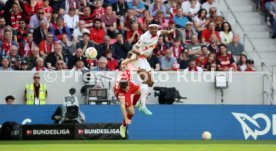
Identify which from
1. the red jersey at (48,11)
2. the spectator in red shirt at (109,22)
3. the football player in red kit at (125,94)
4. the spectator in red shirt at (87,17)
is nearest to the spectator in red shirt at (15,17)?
the red jersey at (48,11)

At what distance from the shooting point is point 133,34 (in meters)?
33.2

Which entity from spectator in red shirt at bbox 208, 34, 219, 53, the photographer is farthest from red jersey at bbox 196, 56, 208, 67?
the photographer

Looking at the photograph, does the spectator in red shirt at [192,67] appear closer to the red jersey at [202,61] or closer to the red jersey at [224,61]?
the red jersey at [202,61]

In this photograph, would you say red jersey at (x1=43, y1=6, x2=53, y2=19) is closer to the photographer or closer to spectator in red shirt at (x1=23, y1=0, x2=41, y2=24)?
spectator in red shirt at (x1=23, y1=0, x2=41, y2=24)

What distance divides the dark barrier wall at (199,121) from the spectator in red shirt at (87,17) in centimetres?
422

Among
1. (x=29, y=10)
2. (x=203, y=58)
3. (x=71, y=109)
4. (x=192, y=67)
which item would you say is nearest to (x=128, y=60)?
(x=71, y=109)

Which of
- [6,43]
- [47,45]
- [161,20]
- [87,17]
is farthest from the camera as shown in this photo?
[161,20]

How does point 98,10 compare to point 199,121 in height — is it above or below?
above

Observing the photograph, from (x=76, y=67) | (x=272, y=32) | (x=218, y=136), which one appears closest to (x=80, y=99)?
(x=76, y=67)

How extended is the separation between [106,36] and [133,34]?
127cm

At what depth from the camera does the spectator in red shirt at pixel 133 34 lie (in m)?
33.0

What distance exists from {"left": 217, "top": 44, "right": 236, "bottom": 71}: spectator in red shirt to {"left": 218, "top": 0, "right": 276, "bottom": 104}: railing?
1.39 metres

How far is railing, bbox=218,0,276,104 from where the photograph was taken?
108 ft

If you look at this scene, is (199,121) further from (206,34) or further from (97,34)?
(97,34)
